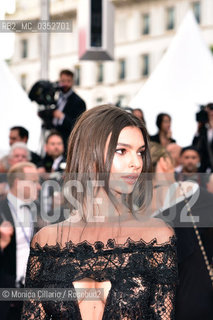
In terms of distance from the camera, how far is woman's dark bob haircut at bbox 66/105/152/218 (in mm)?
2439

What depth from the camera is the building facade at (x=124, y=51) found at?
131 ft

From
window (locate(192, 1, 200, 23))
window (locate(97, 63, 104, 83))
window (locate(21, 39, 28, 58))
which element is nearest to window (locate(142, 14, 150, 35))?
window (locate(192, 1, 200, 23))

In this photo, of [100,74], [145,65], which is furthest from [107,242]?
[100,74]

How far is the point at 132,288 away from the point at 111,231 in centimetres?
24

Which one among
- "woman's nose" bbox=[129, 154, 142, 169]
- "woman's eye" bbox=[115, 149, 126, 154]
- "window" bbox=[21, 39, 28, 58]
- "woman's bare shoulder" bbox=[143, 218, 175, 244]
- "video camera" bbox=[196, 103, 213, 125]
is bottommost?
"woman's bare shoulder" bbox=[143, 218, 175, 244]

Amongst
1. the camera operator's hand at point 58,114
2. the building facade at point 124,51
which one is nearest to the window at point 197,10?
the building facade at point 124,51

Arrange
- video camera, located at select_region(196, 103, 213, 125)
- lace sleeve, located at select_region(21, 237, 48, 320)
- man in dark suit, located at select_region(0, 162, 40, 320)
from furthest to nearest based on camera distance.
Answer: video camera, located at select_region(196, 103, 213, 125), man in dark suit, located at select_region(0, 162, 40, 320), lace sleeve, located at select_region(21, 237, 48, 320)

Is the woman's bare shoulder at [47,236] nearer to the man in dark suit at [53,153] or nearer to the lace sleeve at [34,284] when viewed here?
the lace sleeve at [34,284]

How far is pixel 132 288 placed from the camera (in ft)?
7.98

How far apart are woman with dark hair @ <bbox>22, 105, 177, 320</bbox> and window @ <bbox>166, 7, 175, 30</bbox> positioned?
37698mm

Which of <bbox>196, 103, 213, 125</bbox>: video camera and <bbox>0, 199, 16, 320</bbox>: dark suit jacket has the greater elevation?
<bbox>196, 103, 213, 125</bbox>: video camera

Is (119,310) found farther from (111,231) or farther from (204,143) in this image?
(204,143)

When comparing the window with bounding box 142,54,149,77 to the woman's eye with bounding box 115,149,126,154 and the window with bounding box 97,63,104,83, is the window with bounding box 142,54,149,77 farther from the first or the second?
the woman's eye with bounding box 115,149,126,154

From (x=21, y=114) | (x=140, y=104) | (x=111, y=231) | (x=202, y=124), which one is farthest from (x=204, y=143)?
(x=111, y=231)
